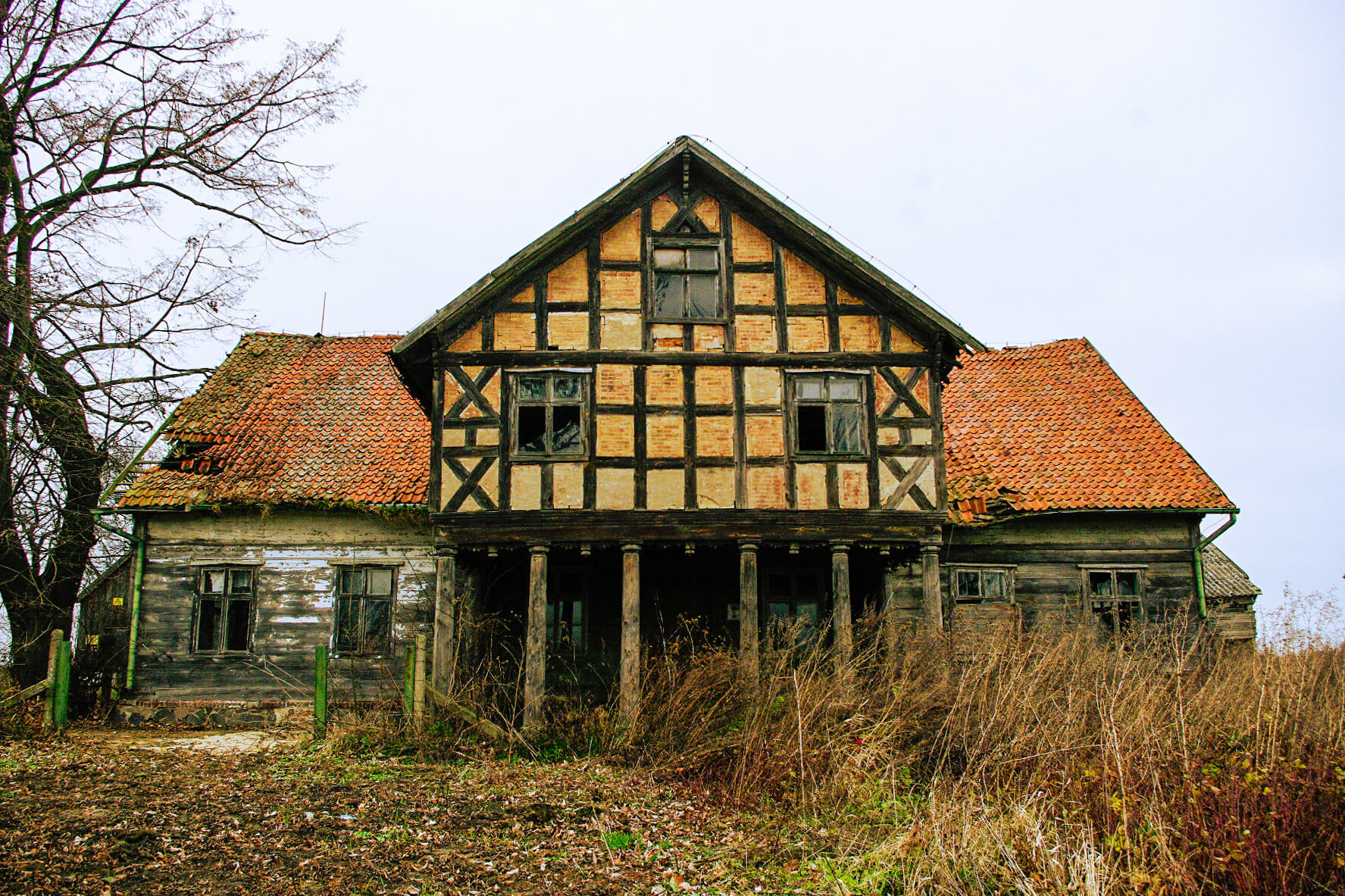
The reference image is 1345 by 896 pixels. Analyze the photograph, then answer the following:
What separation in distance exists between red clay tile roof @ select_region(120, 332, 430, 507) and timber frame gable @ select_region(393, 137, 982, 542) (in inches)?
121

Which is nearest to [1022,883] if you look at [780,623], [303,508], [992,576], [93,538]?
[780,623]

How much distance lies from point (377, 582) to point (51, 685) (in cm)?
491

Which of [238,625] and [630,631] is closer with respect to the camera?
[630,631]

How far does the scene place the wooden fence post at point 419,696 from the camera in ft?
39.0

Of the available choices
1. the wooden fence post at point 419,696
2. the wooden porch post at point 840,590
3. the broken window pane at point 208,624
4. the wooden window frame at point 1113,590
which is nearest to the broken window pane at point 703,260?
the wooden porch post at point 840,590

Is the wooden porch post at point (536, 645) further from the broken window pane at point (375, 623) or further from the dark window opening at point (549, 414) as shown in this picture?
the broken window pane at point (375, 623)

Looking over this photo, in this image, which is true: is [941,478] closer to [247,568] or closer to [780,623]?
[780,623]

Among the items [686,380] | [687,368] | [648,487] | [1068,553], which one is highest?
[687,368]

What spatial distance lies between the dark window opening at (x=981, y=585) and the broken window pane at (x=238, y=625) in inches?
480

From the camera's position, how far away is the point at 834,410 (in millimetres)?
13953

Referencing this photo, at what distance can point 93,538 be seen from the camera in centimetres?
1591

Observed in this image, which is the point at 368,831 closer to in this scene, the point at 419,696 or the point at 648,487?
the point at 419,696

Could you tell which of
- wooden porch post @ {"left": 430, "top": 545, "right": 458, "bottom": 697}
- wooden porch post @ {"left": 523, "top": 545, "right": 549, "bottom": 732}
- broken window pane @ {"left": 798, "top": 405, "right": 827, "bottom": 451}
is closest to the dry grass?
wooden porch post @ {"left": 523, "top": 545, "right": 549, "bottom": 732}

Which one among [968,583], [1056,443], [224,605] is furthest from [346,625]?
[1056,443]
